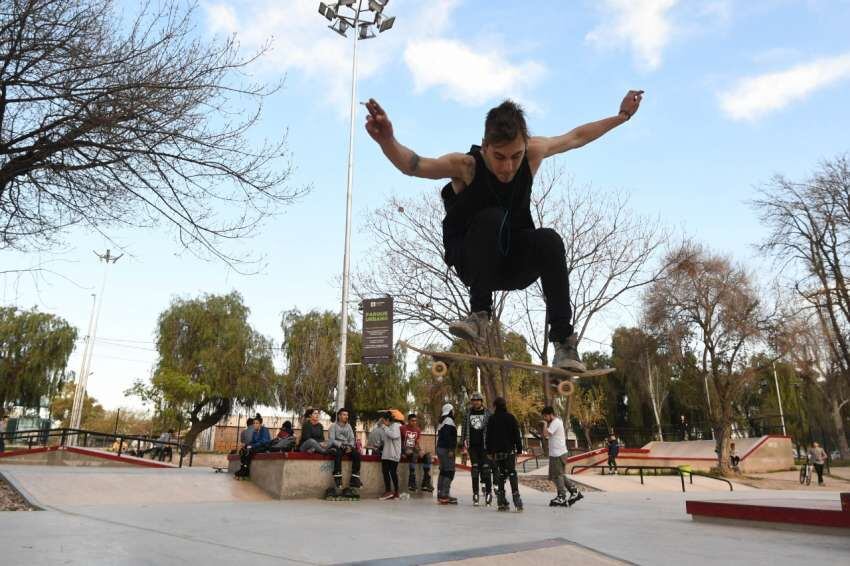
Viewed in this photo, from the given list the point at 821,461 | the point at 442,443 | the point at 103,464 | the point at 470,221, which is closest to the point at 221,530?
the point at 470,221

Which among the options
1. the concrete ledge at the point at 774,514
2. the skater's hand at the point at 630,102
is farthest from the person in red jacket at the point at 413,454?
the skater's hand at the point at 630,102

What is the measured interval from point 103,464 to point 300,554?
1632 cm

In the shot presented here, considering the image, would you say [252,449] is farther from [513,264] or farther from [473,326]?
[513,264]

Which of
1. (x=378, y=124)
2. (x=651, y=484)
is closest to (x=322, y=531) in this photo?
(x=378, y=124)

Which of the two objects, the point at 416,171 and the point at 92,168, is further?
the point at 92,168

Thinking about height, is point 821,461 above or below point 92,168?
below

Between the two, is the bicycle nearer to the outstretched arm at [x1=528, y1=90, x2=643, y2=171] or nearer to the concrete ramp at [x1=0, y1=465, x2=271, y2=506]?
the concrete ramp at [x1=0, y1=465, x2=271, y2=506]

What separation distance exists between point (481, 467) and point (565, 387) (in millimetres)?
5375

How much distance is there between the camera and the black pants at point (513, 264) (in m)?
3.52

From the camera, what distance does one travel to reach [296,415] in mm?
A: 33469

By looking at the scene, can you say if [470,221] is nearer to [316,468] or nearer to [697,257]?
[316,468]

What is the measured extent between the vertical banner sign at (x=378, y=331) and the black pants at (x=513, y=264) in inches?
528

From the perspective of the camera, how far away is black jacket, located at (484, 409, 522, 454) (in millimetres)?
8328

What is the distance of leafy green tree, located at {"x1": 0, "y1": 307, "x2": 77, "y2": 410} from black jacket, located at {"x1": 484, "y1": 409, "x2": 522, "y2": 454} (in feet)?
110
